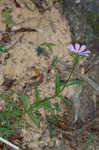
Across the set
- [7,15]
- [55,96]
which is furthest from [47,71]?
[7,15]

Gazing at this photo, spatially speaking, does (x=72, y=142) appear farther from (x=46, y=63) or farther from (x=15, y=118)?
(x=46, y=63)

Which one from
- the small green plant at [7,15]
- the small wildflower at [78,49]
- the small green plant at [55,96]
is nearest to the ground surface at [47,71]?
the small green plant at [7,15]

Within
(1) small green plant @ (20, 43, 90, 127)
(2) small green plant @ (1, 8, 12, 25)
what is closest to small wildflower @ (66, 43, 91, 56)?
(1) small green plant @ (20, 43, 90, 127)

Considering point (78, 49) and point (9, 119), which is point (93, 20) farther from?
point (9, 119)

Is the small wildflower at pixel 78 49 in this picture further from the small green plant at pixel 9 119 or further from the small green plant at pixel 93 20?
the small green plant at pixel 93 20

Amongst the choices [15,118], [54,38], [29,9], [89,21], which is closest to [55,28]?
[54,38]
